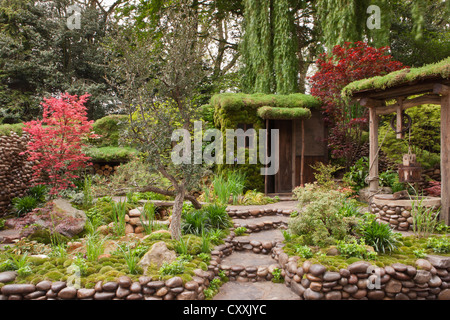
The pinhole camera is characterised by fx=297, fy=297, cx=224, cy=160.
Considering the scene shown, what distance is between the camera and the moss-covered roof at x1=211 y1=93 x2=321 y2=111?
907 centimetres

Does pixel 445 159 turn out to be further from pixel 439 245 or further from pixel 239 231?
pixel 239 231

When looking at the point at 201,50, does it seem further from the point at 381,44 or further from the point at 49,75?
the point at 49,75

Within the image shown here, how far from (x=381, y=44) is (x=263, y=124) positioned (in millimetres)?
4282

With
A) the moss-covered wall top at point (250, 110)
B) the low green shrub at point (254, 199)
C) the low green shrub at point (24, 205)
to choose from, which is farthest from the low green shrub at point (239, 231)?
the low green shrub at point (24, 205)

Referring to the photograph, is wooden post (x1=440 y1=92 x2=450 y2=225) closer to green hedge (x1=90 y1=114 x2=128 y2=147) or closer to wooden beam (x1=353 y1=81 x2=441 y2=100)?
wooden beam (x1=353 y1=81 x2=441 y2=100)

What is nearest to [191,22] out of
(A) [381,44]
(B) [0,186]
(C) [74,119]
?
(C) [74,119]

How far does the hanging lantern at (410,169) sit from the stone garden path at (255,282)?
2.59 metres

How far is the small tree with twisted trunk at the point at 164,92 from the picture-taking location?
4.89m

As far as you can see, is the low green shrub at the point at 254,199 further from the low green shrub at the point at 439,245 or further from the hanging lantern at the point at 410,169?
the low green shrub at the point at 439,245

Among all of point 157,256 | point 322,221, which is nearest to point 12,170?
point 157,256

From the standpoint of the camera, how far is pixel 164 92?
512 centimetres

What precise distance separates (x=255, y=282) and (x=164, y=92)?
A: 344cm

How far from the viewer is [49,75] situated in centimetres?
1339

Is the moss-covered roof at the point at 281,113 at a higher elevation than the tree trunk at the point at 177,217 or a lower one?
higher
